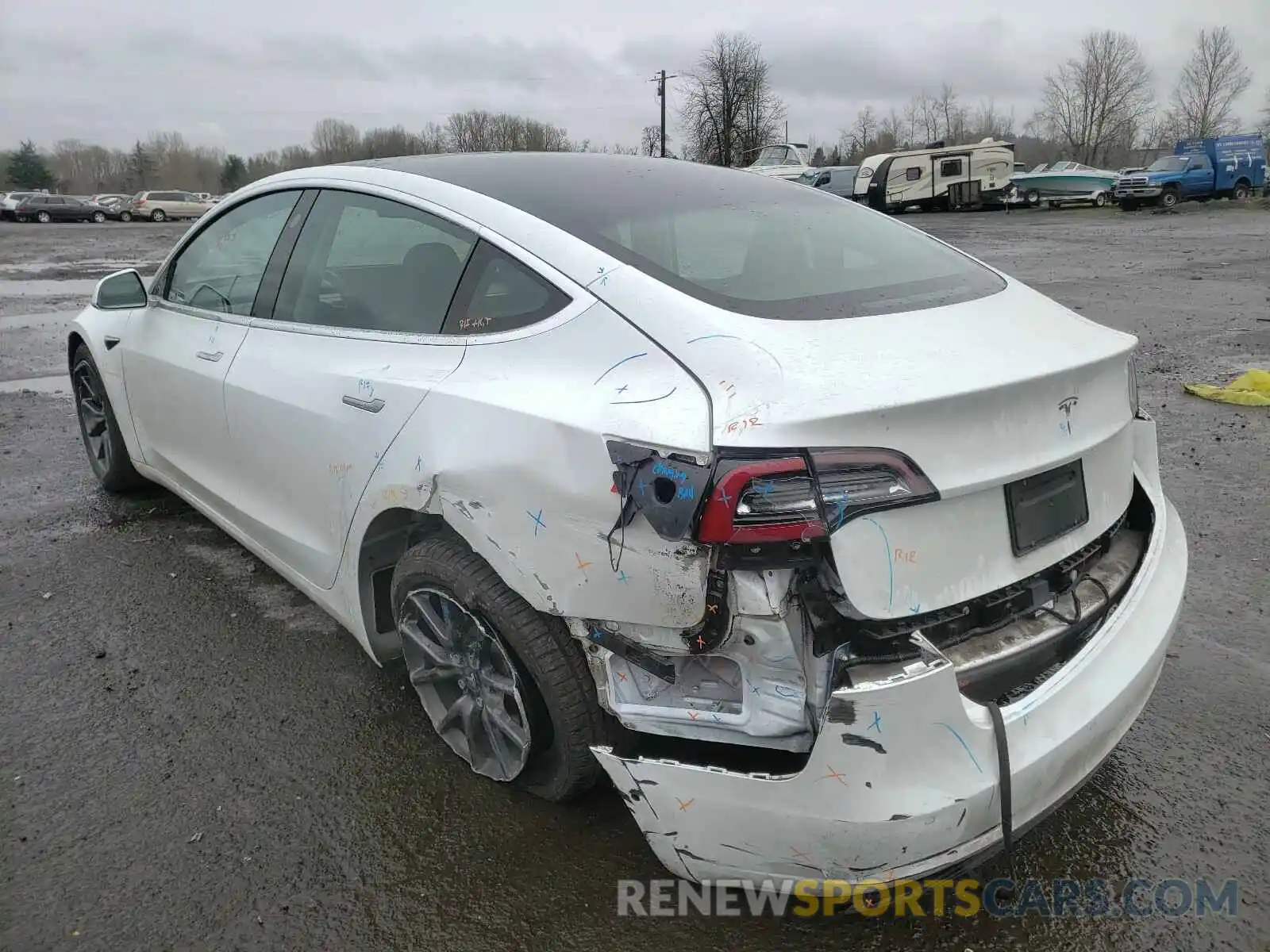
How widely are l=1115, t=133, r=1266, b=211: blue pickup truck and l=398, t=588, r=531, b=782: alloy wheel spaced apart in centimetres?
3647

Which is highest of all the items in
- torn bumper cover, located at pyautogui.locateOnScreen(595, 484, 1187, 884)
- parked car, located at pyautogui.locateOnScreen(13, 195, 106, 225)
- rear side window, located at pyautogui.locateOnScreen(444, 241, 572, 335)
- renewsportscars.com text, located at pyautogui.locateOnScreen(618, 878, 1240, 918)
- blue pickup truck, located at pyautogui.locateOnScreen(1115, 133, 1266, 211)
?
parked car, located at pyautogui.locateOnScreen(13, 195, 106, 225)

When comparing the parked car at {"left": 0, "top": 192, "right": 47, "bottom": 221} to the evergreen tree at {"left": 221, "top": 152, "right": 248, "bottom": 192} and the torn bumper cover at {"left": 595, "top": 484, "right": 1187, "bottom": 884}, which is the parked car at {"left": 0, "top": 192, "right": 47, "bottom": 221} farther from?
the torn bumper cover at {"left": 595, "top": 484, "right": 1187, "bottom": 884}

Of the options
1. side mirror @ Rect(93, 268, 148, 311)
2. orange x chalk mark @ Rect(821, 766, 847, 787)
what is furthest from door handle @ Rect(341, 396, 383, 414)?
side mirror @ Rect(93, 268, 148, 311)

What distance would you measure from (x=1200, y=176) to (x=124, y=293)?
125 feet

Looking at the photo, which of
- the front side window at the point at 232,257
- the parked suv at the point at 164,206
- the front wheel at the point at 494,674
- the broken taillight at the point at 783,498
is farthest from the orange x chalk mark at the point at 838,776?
the parked suv at the point at 164,206

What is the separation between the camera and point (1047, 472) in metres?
1.96

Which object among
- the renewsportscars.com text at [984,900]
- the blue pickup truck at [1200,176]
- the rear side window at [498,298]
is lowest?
the renewsportscars.com text at [984,900]

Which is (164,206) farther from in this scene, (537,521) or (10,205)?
(537,521)

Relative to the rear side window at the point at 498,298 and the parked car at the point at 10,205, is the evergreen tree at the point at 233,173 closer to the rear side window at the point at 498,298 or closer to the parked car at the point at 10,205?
the parked car at the point at 10,205

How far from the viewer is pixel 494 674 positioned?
2344mm

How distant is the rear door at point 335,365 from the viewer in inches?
97.0

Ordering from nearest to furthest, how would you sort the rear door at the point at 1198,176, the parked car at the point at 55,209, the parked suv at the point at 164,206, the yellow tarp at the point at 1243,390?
the yellow tarp at the point at 1243,390, the rear door at the point at 1198,176, the parked car at the point at 55,209, the parked suv at the point at 164,206

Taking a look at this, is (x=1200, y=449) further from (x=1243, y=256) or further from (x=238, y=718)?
(x=1243, y=256)

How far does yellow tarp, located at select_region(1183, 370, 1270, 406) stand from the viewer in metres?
6.18
